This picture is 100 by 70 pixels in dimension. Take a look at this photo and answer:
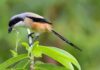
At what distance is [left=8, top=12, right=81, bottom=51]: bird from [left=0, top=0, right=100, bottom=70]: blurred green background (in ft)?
10.7

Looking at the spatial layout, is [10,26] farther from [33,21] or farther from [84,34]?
[84,34]

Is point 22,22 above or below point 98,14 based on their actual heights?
below

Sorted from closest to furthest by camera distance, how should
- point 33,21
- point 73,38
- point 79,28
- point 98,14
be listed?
point 33,21, point 73,38, point 79,28, point 98,14

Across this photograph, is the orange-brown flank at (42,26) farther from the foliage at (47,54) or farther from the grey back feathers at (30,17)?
the foliage at (47,54)

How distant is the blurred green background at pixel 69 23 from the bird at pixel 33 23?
129 inches

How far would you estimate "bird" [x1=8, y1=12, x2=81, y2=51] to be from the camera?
198 cm

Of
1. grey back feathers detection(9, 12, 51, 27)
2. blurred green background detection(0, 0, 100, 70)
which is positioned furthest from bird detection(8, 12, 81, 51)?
blurred green background detection(0, 0, 100, 70)

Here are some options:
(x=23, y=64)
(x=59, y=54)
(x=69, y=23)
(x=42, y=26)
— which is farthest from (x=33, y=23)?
(x=69, y=23)

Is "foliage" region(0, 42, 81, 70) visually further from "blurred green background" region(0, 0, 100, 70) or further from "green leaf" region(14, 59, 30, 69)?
"blurred green background" region(0, 0, 100, 70)

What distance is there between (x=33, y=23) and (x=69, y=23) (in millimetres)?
4059

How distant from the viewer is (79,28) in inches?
241

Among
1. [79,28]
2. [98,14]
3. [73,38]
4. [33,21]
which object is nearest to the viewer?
[33,21]

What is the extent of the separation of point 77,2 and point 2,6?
0.90 m

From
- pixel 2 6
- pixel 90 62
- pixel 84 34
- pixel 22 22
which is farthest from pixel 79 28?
pixel 22 22
